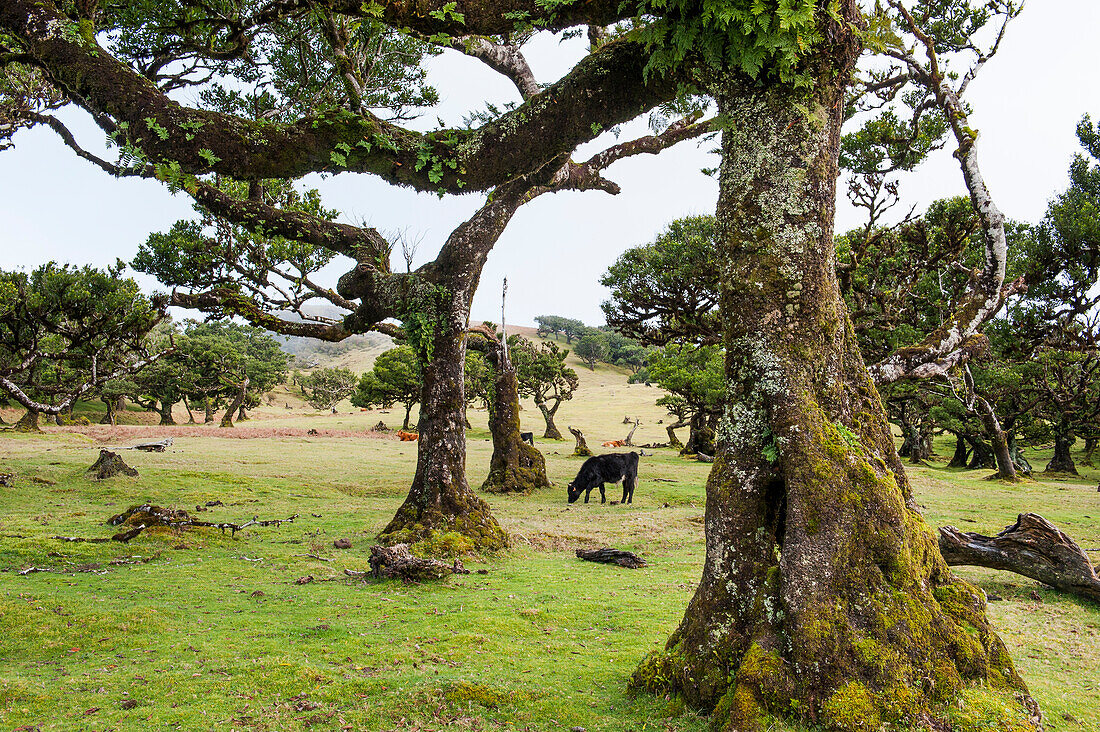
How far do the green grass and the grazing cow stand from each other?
311 centimetres

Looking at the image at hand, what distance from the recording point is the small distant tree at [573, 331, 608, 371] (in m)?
106

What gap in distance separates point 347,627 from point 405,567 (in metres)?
1.99

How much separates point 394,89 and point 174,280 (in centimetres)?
908

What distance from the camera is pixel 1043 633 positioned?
18.1ft

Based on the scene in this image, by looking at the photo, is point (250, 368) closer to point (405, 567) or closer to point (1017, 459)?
point (405, 567)

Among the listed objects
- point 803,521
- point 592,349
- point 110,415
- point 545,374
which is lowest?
point 110,415

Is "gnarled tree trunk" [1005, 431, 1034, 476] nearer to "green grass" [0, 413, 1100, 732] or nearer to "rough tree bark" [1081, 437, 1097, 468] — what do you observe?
"rough tree bark" [1081, 437, 1097, 468]

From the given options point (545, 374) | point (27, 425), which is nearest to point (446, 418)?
point (545, 374)

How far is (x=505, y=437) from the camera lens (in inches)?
682

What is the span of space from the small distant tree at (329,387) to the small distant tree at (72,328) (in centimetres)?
5447

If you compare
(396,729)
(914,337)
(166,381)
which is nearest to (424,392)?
(396,729)

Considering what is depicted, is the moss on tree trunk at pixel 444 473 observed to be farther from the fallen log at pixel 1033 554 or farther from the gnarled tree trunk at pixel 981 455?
the gnarled tree trunk at pixel 981 455

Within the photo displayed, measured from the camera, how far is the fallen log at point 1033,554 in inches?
259

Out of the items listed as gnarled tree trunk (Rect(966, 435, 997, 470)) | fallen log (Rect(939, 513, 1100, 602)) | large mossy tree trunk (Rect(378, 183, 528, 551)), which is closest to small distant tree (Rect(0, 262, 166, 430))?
large mossy tree trunk (Rect(378, 183, 528, 551))
